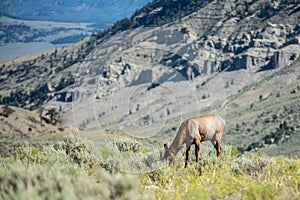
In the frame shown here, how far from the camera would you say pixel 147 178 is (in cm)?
1049

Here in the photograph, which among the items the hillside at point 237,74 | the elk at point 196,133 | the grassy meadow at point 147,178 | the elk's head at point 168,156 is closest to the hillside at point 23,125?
the hillside at point 237,74

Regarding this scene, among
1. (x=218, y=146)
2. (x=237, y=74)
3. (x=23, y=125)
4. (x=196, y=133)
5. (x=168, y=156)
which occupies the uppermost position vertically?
(x=196, y=133)

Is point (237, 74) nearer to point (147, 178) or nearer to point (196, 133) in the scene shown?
point (196, 133)

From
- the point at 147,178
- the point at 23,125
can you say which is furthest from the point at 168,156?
the point at 23,125

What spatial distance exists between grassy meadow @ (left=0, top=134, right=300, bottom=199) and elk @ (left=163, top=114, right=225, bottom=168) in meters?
0.30

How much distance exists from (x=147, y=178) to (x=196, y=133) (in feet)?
6.13

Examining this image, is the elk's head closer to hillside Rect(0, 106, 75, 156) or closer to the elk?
the elk

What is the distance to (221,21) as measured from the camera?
175 meters

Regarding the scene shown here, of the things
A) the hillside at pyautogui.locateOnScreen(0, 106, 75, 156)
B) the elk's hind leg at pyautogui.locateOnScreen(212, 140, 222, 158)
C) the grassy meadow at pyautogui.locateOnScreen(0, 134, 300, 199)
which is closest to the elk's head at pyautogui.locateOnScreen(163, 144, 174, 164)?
the grassy meadow at pyautogui.locateOnScreen(0, 134, 300, 199)

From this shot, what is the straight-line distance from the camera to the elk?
11.7 metres

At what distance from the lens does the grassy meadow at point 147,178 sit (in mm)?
7215

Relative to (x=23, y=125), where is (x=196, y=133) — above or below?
above

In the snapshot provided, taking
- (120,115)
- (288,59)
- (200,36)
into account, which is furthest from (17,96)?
(120,115)

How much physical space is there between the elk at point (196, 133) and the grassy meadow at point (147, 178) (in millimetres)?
302
